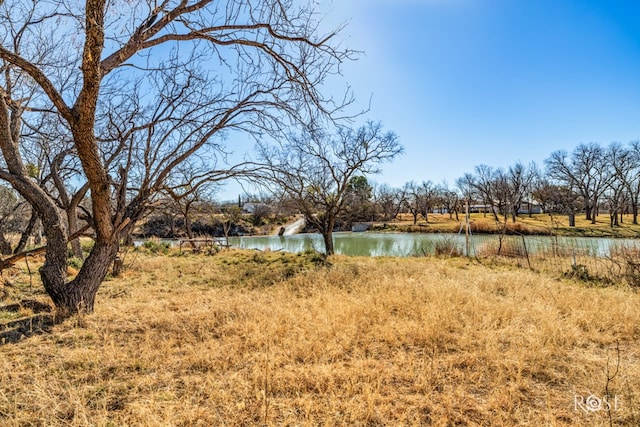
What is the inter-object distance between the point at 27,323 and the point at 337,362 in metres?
4.00

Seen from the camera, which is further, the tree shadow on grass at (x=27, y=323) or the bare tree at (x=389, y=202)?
the bare tree at (x=389, y=202)

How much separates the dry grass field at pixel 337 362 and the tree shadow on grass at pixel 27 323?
0.15 metres

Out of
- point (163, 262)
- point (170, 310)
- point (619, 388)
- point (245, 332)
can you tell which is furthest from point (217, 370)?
point (163, 262)

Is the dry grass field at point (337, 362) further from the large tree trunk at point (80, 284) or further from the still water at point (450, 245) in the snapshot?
the still water at point (450, 245)

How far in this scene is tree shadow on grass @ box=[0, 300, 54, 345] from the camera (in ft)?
12.1

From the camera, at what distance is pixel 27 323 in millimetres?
4074

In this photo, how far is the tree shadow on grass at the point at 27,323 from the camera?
3.68m

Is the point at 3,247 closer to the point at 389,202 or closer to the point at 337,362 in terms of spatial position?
the point at 337,362

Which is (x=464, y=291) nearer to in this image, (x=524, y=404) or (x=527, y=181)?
(x=524, y=404)

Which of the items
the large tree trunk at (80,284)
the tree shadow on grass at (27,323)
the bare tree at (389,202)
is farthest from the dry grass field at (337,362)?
the bare tree at (389,202)

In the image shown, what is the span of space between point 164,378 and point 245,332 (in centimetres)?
115

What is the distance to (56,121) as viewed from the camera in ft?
23.5

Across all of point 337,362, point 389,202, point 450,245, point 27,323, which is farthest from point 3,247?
point 389,202

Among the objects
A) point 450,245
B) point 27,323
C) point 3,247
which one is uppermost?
point 3,247
